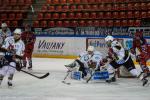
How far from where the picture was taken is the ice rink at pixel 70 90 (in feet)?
24.2

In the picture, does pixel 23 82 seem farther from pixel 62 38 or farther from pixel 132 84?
pixel 62 38

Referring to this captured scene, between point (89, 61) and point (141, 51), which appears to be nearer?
point (89, 61)

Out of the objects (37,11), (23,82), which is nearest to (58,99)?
(23,82)

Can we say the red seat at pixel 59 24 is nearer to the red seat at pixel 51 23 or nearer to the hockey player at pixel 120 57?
the red seat at pixel 51 23

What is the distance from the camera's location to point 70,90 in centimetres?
830

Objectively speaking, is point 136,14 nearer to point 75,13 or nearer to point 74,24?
point 74,24

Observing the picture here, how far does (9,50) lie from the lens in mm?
8633

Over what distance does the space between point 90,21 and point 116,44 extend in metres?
9.13

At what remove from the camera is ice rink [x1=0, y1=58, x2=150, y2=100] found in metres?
7.38

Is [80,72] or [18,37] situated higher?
[18,37]

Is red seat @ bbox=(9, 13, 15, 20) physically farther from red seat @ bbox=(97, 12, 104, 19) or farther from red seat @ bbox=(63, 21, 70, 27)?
red seat @ bbox=(97, 12, 104, 19)

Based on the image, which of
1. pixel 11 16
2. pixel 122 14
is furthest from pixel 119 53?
pixel 11 16

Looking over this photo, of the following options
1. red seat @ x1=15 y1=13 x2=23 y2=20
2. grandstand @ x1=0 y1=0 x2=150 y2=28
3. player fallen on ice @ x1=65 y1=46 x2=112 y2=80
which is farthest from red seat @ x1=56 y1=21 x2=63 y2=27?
player fallen on ice @ x1=65 y1=46 x2=112 y2=80

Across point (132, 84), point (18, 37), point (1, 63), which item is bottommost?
point (132, 84)
